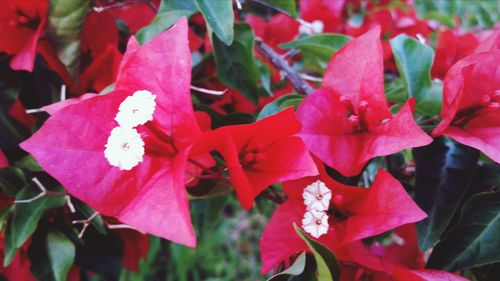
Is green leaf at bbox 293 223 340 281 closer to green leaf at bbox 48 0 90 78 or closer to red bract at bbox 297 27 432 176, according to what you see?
red bract at bbox 297 27 432 176

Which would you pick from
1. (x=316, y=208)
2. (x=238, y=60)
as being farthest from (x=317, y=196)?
(x=238, y=60)

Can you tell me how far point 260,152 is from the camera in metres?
0.49

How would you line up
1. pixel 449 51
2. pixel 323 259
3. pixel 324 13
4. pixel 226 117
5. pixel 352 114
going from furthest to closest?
pixel 324 13 → pixel 449 51 → pixel 226 117 → pixel 352 114 → pixel 323 259

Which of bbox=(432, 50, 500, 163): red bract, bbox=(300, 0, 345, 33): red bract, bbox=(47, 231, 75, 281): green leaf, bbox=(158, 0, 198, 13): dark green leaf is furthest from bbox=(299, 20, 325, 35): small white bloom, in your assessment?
bbox=(47, 231, 75, 281): green leaf

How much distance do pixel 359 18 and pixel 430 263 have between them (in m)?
0.69

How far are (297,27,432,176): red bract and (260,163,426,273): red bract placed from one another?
0.02 m

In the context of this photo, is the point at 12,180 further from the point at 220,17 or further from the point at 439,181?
the point at 439,181

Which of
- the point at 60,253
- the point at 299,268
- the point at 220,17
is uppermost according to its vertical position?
the point at 220,17

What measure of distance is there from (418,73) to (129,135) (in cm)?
32

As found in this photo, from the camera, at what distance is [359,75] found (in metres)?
0.51

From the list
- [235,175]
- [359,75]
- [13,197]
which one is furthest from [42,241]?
[359,75]

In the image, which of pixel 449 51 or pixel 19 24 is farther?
pixel 449 51

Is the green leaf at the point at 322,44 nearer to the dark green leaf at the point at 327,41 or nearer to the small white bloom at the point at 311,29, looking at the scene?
the dark green leaf at the point at 327,41

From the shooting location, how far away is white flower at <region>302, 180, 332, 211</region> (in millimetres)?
466
